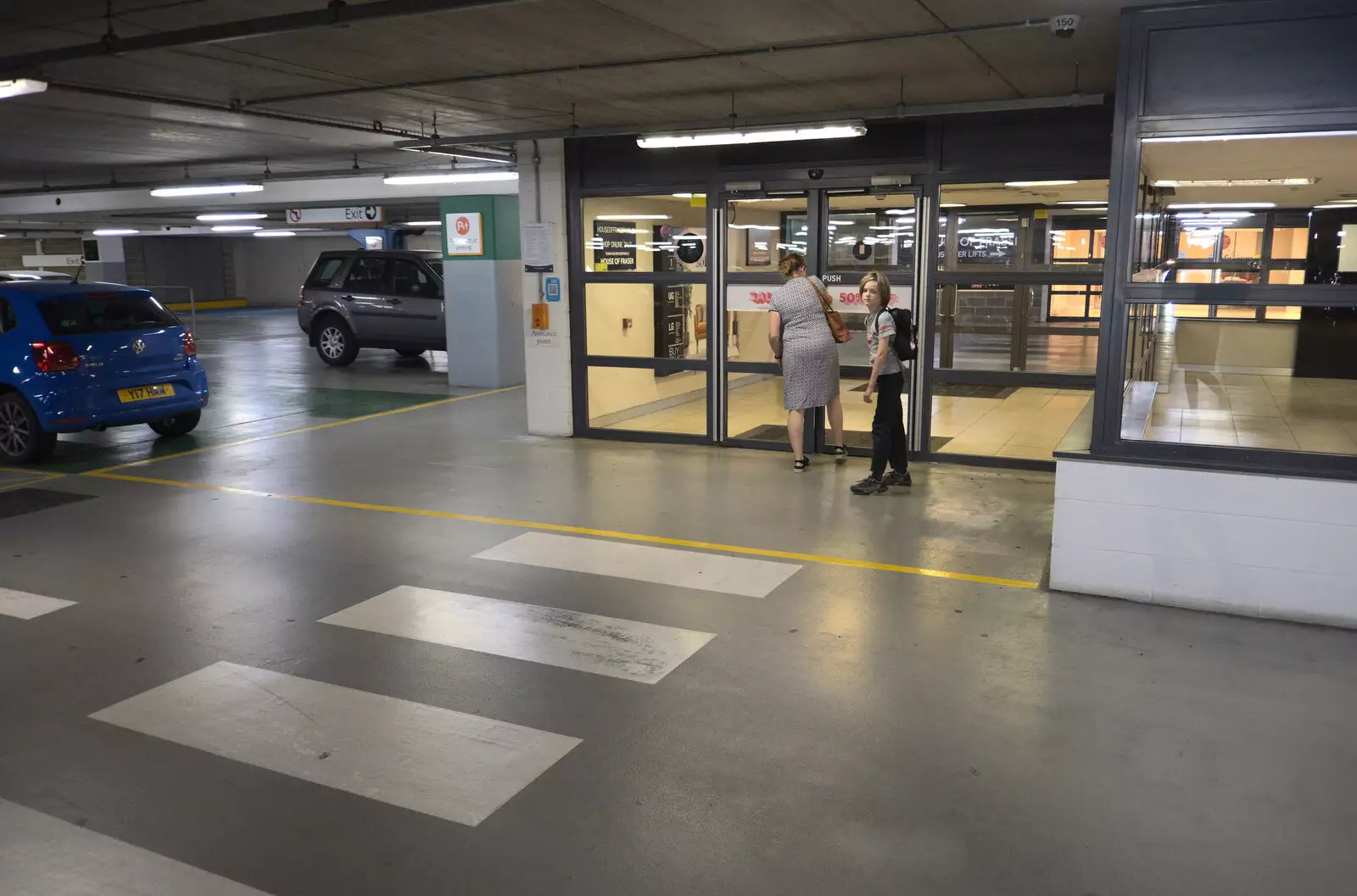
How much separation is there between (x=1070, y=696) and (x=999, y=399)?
7.96 m

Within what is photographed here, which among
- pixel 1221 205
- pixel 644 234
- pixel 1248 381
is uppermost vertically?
pixel 1221 205

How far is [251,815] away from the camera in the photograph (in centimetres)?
335

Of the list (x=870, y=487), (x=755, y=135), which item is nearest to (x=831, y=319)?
(x=870, y=487)

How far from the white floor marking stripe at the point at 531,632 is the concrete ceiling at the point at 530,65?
122 inches

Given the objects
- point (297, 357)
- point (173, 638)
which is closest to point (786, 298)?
point (173, 638)

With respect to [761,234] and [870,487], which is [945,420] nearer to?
[761,234]

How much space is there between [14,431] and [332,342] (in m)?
8.18

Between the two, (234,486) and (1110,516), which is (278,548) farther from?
(1110,516)

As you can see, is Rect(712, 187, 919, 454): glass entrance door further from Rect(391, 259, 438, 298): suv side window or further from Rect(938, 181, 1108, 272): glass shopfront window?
Rect(391, 259, 438, 298): suv side window

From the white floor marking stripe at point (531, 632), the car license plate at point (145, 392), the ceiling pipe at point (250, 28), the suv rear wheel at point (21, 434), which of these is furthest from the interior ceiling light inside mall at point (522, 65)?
the white floor marking stripe at point (531, 632)

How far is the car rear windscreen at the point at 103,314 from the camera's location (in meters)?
8.84

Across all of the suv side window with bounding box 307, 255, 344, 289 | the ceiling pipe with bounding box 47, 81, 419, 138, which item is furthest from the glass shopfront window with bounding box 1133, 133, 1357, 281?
the suv side window with bounding box 307, 255, 344, 289

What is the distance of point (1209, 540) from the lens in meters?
5.22

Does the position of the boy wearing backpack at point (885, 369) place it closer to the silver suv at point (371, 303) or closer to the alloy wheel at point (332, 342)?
the silver suv at point (371, 303)
